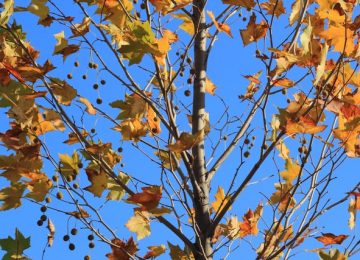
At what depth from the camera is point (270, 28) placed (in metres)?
2.97

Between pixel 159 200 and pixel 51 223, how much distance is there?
2.63 ft

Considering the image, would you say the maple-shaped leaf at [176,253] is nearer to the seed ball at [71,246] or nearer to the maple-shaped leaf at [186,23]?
the seed ball at [71,246]

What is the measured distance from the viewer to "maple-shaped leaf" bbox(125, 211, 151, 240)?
303cm

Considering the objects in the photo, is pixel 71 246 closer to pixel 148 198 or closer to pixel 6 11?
pixel 148 198

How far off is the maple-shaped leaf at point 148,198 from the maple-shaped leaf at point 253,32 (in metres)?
1.00

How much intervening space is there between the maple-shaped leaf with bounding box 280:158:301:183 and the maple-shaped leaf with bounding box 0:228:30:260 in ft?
4.65

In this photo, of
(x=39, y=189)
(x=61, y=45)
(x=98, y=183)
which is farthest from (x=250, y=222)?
(x=61, y=45)

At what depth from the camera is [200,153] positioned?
10.8 feet

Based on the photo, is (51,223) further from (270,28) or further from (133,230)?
(270,28)

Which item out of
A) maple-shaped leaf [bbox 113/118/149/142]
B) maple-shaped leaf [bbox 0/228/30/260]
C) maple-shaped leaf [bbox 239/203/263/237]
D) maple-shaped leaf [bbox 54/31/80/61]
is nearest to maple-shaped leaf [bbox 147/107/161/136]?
maple-shaped leaf [bbox 113/118/149/142]

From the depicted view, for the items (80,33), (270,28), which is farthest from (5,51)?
(270,28)

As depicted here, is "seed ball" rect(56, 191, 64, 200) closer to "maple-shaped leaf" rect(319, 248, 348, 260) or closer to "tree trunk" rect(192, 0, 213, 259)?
"tree trunk" rect(192, 0, 213, 259)

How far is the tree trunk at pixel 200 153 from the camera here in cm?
304

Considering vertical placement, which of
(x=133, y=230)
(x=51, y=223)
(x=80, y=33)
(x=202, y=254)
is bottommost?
(x=202, y=254)
